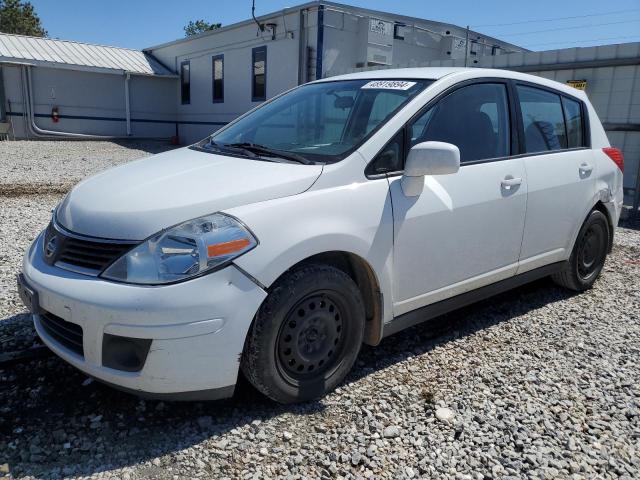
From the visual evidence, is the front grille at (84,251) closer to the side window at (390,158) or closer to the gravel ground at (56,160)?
the side window at (390,158)

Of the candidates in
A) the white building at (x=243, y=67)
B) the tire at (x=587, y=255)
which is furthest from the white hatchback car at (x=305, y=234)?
the white building at (x=243, y=67)

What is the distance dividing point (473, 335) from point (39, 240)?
2.85 metres

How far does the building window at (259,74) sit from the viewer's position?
16484 mm

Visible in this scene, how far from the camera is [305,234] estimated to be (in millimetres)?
2537

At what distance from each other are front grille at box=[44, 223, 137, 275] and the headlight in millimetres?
53

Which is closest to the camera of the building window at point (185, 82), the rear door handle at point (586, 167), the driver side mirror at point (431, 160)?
the driver side mirror at point (431, 160)

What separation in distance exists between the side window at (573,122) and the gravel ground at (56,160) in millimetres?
7938

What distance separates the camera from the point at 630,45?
7.91 m

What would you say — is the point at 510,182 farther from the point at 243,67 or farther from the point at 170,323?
the point at 243,67

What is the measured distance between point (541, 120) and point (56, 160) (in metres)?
13.5

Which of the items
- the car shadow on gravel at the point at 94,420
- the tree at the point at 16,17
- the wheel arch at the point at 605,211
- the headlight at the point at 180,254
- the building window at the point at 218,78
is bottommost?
the car shadow on gravel at the point at 94,420

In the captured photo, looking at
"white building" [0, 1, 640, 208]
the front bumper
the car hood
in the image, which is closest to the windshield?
the car hood

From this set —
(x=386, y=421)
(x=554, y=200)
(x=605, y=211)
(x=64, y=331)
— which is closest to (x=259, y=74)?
(x=605, y=211)

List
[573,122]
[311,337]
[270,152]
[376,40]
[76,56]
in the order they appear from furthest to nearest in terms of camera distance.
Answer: [76,56] → [376,40] → [573,122] → [270,152] → [311,337]
